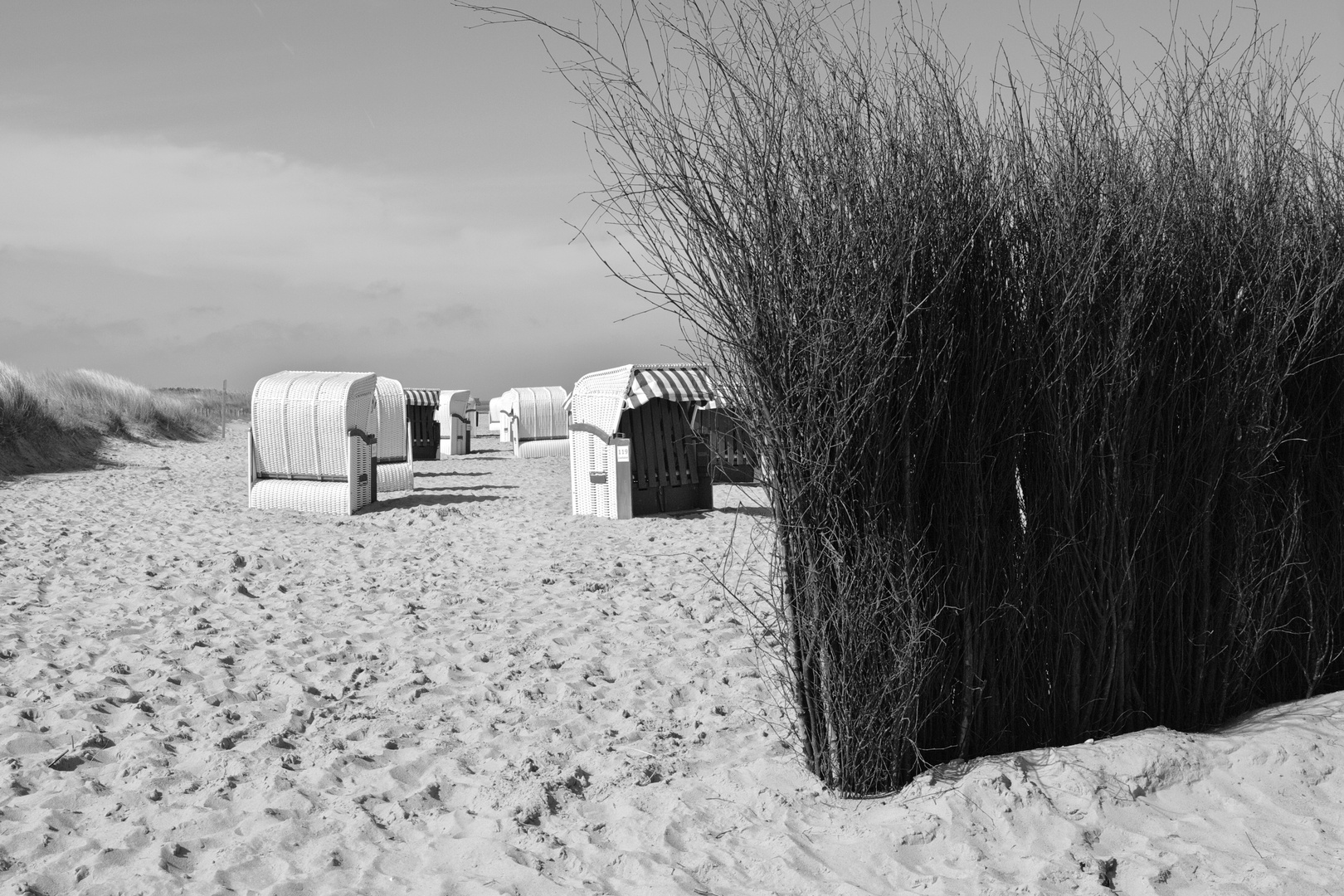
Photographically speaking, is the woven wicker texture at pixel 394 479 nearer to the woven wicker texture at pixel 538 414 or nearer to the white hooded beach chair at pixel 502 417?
the woven wicker texture at pixel 538 414

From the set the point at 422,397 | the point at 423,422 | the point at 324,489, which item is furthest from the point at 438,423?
the point at 324,489

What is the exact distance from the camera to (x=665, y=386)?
12641 mm

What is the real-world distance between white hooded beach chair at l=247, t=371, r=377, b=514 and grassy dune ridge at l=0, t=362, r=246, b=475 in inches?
259

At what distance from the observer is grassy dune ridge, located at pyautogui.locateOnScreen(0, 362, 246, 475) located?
19.0 metres

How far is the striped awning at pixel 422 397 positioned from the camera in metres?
26.7

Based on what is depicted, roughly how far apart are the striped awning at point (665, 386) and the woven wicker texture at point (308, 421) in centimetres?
376

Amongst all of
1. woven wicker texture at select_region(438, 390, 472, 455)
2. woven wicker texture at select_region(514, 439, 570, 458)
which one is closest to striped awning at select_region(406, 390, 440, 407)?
woven wicker texture at select_region(438, 390, 472, 455)

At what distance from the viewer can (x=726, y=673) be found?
5.95m

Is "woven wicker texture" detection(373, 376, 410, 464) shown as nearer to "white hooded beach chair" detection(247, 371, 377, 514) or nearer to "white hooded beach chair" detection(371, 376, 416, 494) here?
"white hooded beach chair" detection(371, 376, 416, 494)

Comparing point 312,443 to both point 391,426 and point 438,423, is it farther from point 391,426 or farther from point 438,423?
point 438,423

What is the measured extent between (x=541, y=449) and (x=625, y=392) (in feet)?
43.0

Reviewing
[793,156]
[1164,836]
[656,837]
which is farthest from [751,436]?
[1164,836]

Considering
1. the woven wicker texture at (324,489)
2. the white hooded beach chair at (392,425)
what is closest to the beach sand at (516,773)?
the woven wicker texture at (324,489)

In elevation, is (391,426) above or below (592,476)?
above
